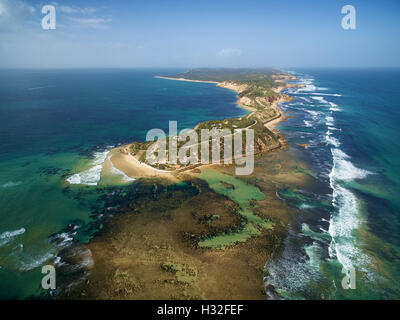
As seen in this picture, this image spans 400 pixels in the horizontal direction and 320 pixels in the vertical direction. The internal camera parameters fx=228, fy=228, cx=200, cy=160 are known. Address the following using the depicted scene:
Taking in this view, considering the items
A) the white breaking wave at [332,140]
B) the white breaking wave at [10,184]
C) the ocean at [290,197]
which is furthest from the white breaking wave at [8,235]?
the white breaking wave at [332,140]

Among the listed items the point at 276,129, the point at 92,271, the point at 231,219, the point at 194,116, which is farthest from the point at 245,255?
the point at 194,116

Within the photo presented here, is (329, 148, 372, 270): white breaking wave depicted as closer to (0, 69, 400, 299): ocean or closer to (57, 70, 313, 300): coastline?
(0, 69, 400, 299): ocean

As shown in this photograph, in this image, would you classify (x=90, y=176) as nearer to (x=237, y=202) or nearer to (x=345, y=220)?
(x=237, y=202)

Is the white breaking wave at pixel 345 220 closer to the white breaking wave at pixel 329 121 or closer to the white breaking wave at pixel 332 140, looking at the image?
the white breaking wave at pixel 332 140
